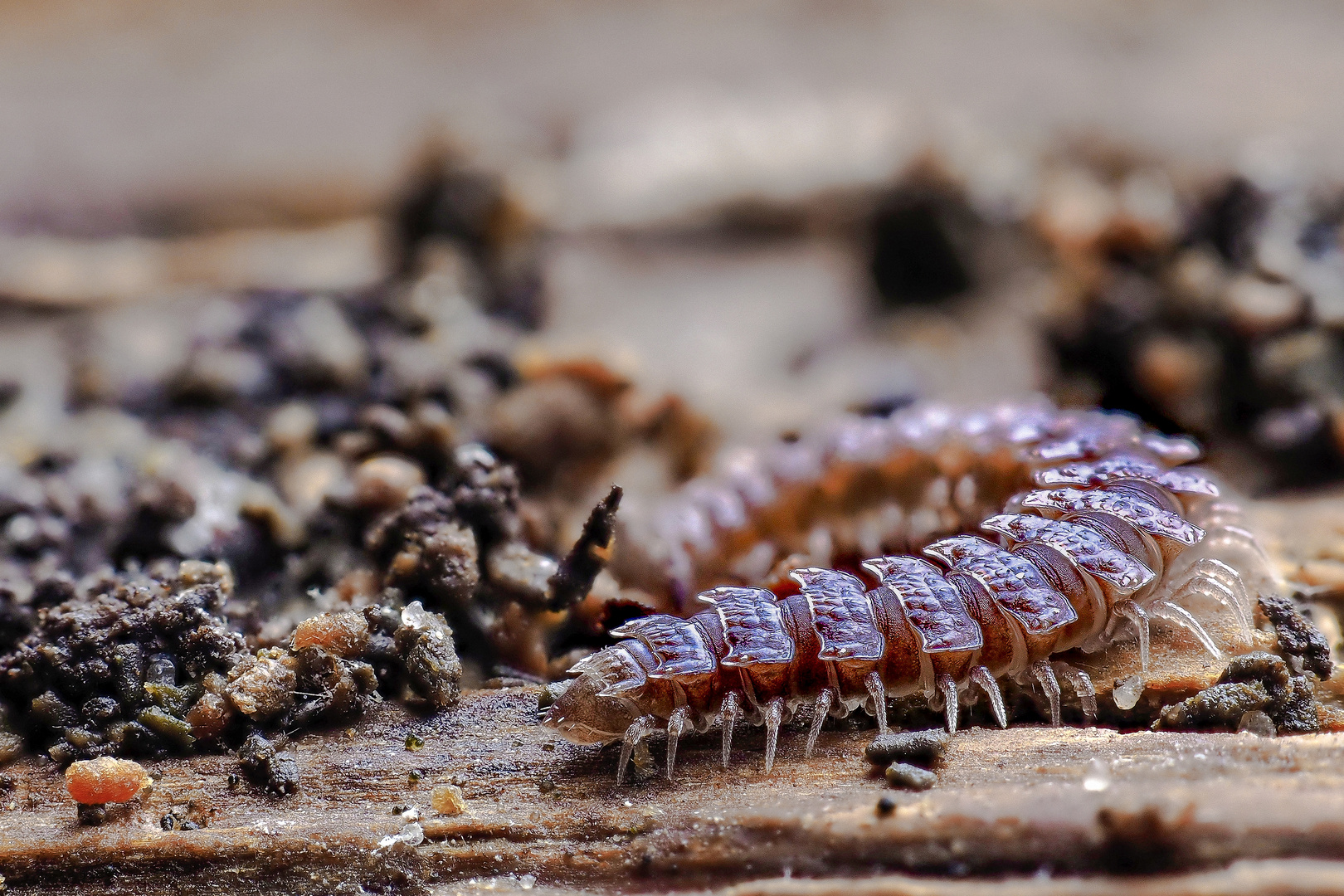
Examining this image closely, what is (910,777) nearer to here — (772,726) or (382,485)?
(772,726)

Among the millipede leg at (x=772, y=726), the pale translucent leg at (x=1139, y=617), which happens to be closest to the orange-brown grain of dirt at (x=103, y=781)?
the millipede leg at (x=772, y=726)

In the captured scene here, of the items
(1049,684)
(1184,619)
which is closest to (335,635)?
(1049,684)

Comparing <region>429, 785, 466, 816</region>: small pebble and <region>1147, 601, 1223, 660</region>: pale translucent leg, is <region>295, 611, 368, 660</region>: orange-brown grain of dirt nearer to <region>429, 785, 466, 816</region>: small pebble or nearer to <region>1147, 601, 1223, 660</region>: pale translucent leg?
<region>429, 785, 466, 816</region>: small pebble

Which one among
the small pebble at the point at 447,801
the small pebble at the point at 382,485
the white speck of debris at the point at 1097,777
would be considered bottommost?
the small pebble at the point at 447,801

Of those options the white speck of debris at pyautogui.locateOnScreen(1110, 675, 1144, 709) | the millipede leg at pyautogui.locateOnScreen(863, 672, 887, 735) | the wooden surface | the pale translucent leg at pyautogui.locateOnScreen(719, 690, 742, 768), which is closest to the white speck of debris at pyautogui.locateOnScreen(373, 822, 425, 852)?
the wooden surface

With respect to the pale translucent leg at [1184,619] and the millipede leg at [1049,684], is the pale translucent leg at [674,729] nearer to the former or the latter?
the millipede leg at [1049,684]

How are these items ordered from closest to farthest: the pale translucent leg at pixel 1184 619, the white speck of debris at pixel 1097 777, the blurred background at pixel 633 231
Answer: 1. the white speck of debris at pixel 1097 777
2. the pale translucent leg at pixel 1184 619
3. the blurred background at pixel 633 231
